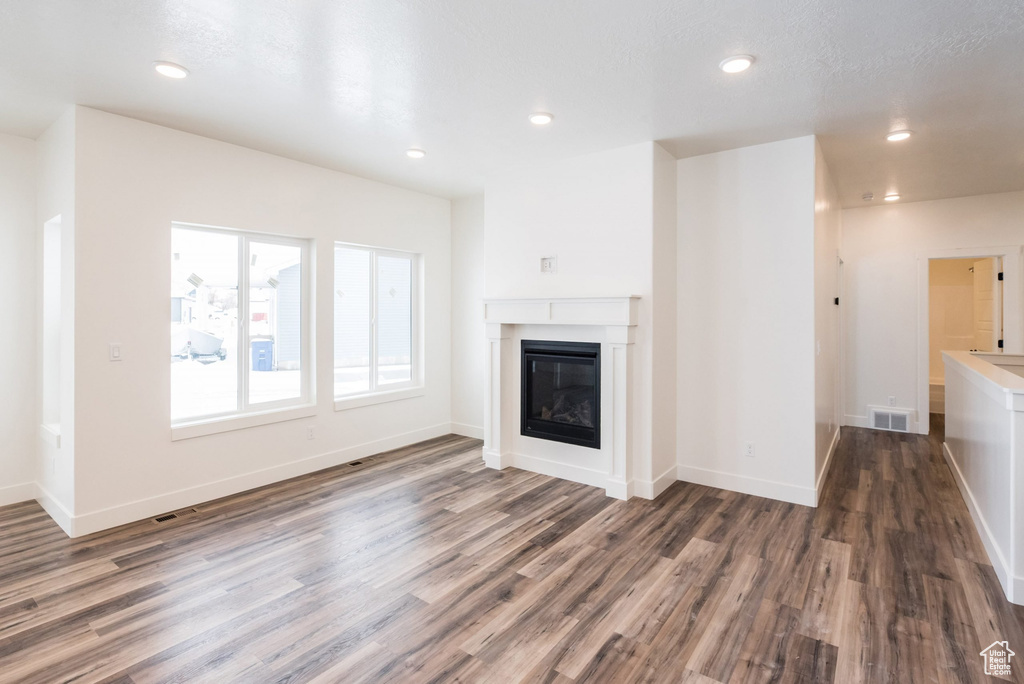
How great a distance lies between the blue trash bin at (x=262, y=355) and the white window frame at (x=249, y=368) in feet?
0.15

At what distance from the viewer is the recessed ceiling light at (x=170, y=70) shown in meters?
2.63

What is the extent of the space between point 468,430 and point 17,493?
3737 millimetres

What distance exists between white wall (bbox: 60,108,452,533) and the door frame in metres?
6.31

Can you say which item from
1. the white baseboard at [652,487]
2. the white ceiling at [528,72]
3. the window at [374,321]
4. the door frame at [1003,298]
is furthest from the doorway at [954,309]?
the window at [374,321]

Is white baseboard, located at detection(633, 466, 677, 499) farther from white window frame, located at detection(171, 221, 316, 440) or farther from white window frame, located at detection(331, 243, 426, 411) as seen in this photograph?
white window frame, located at detection(171, 221, 316, 440)

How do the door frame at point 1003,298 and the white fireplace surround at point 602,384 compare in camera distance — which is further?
the door frame at point 1003,298

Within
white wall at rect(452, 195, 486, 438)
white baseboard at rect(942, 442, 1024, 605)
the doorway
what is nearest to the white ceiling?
white wall at rect(452, 195, 486, 438)

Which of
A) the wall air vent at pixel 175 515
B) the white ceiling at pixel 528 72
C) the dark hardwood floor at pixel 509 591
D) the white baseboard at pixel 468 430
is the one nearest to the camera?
the dark hardwood floor at pixel 509 591

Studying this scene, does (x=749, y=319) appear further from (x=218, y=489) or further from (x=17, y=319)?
(x=17, y=319)

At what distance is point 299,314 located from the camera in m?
4.54

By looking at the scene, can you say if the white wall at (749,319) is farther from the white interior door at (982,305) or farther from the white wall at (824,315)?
the white interior door at (982,305)

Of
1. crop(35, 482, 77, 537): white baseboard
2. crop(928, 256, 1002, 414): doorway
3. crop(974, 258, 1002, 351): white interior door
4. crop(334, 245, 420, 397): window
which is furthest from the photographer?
crop(928, 256, 1002, 414): doorway

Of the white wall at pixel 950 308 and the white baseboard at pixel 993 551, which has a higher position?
the white wall at pixel 950 308

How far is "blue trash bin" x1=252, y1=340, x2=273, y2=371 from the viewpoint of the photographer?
4.24m
